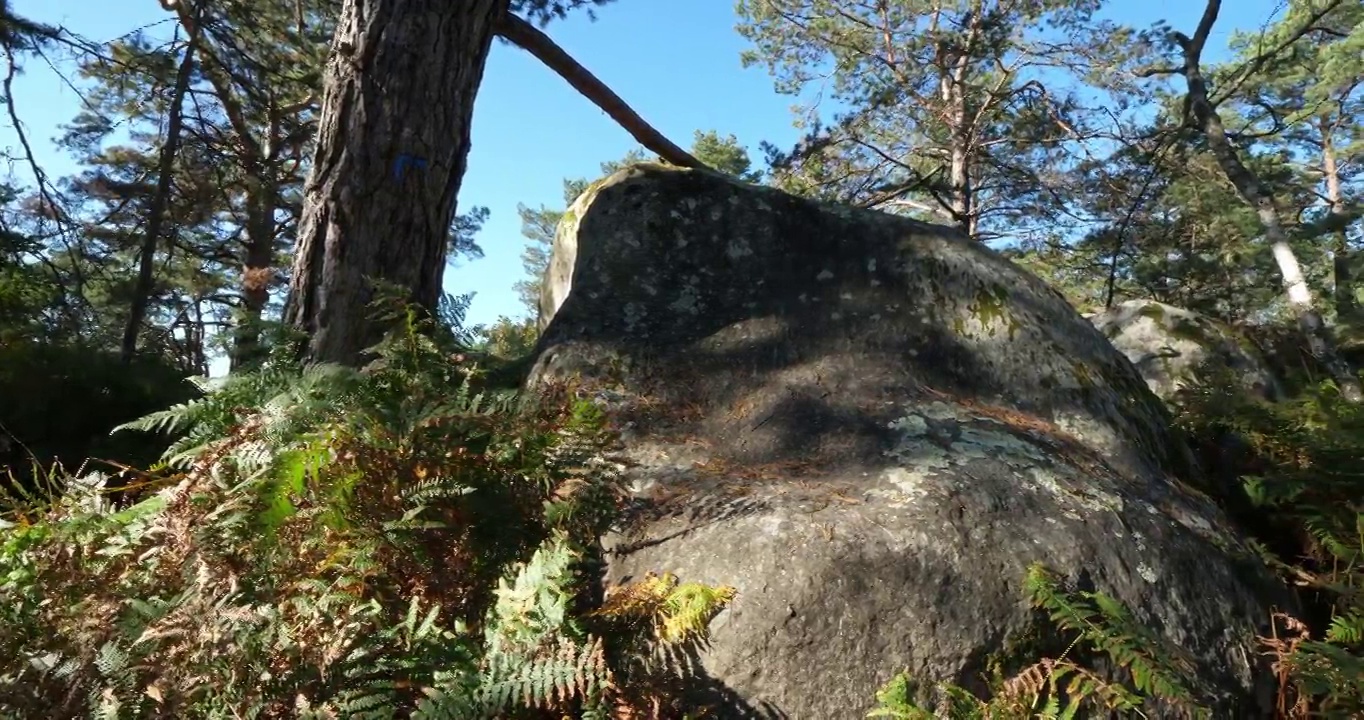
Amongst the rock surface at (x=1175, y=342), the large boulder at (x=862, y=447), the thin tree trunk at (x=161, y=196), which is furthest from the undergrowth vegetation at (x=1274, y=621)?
the thin tree trunk at (x=161, y=196)

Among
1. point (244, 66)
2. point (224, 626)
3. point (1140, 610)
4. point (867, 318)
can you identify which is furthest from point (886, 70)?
point (224, 626)

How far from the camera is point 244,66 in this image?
22.7ft

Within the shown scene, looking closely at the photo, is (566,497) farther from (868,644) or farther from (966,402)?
(966,402)

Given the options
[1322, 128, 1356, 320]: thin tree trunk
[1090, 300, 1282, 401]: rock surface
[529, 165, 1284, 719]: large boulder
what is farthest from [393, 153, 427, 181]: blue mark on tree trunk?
[1322, 128, 1356, 320]: thin tree trunk

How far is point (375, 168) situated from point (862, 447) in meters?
2.64

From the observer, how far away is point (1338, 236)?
17469 millimetres

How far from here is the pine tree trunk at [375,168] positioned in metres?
3.66

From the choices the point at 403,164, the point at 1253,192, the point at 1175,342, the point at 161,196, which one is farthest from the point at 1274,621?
the point at 1253,192

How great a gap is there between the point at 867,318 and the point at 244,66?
629 centimetres

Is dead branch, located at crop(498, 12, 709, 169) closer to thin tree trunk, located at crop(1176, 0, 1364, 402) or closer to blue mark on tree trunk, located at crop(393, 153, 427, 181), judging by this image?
blue mark on tree trunk, located at crop(393, 153, 427, 181)

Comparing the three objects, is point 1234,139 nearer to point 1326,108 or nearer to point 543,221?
point 1326,108

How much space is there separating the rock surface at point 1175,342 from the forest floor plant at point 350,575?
6.67 meters

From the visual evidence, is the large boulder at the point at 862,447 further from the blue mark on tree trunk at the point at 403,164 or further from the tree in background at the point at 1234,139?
the tree in background at the point at 1234,139

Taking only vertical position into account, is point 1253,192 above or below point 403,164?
above
